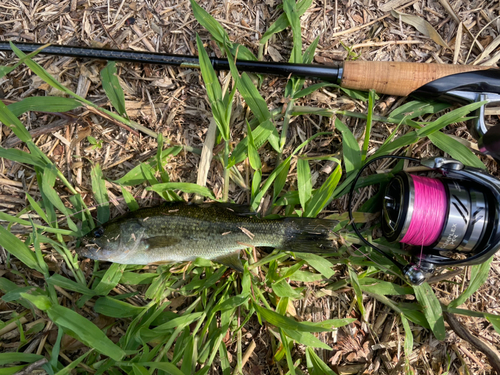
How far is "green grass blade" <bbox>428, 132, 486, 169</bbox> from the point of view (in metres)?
2.84

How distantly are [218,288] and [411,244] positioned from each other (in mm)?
1654

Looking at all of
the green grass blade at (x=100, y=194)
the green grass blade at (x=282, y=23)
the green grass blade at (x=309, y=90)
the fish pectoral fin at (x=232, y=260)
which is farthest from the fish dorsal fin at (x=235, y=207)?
the green grass blade at (x=282, y=23)

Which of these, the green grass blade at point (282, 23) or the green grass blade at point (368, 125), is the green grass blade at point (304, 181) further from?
the green grass blade at point (282, 23)

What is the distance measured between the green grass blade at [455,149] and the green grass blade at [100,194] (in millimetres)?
2876

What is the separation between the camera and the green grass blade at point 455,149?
9.33 feet

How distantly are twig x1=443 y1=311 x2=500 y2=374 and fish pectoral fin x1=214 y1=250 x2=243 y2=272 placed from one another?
1.91 m

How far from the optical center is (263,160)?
304 cm

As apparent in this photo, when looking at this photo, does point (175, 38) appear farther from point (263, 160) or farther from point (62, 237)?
point (62, 237)

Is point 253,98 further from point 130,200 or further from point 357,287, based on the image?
point 357,287

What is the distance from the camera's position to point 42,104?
271 centimetres

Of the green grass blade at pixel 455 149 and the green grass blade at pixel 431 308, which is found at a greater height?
the green grass blade at pixel 455 149

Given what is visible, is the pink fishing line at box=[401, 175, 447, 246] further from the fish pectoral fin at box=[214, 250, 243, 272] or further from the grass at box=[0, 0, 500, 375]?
the fish pectoral fin at box=[214, 250, 243, 272]

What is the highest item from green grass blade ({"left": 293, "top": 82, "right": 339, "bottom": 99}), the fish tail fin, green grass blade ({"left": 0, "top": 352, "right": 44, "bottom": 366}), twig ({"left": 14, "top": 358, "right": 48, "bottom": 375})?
green grass blade ({"left": 293, "top": 82, "right": 339, "bottom": 99})

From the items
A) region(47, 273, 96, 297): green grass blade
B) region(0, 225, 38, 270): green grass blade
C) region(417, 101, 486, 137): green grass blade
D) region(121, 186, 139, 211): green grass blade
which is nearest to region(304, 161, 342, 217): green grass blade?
region(417, 101, 486, 137): green grass blade
